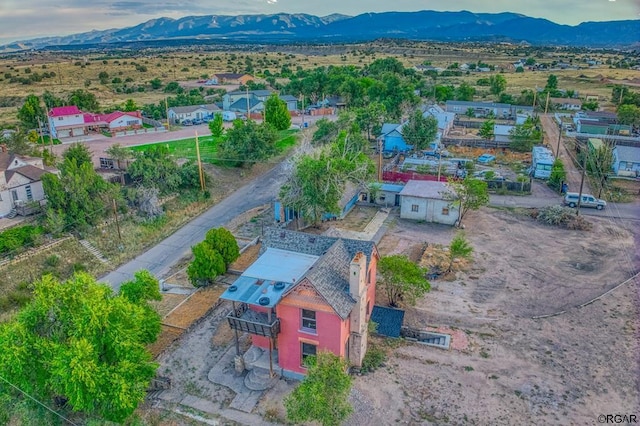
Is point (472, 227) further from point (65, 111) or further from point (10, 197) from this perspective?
point (65, 111)

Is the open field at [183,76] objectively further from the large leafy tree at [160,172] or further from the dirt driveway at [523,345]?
the dirt driveway at [523,345]

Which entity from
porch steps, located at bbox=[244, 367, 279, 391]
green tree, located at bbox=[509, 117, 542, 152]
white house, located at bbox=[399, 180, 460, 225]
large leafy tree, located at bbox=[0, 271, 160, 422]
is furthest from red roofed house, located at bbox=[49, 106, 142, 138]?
porch steps, located at bbox=[244, 367, 279, 391]

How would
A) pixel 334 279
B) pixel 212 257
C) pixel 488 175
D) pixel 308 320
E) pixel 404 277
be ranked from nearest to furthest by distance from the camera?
pixel 308 320 < pixel 334 279 < pixel 404 277 < pixel 212 257 < pixel 488 175

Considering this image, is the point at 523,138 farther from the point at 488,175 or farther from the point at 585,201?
the point at 585,201

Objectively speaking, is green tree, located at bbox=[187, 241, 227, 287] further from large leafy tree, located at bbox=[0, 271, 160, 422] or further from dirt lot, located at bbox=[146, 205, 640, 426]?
large leafy tree, located at bbox=[0, 271, 160, 422]

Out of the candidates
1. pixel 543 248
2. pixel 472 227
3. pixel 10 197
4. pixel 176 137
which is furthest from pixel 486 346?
pixel 176 137

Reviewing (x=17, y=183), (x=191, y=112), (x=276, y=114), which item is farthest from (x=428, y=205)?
(x=191, y=112)

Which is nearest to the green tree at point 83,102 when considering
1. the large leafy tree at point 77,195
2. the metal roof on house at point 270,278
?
the large leafy tree at point 77,195
